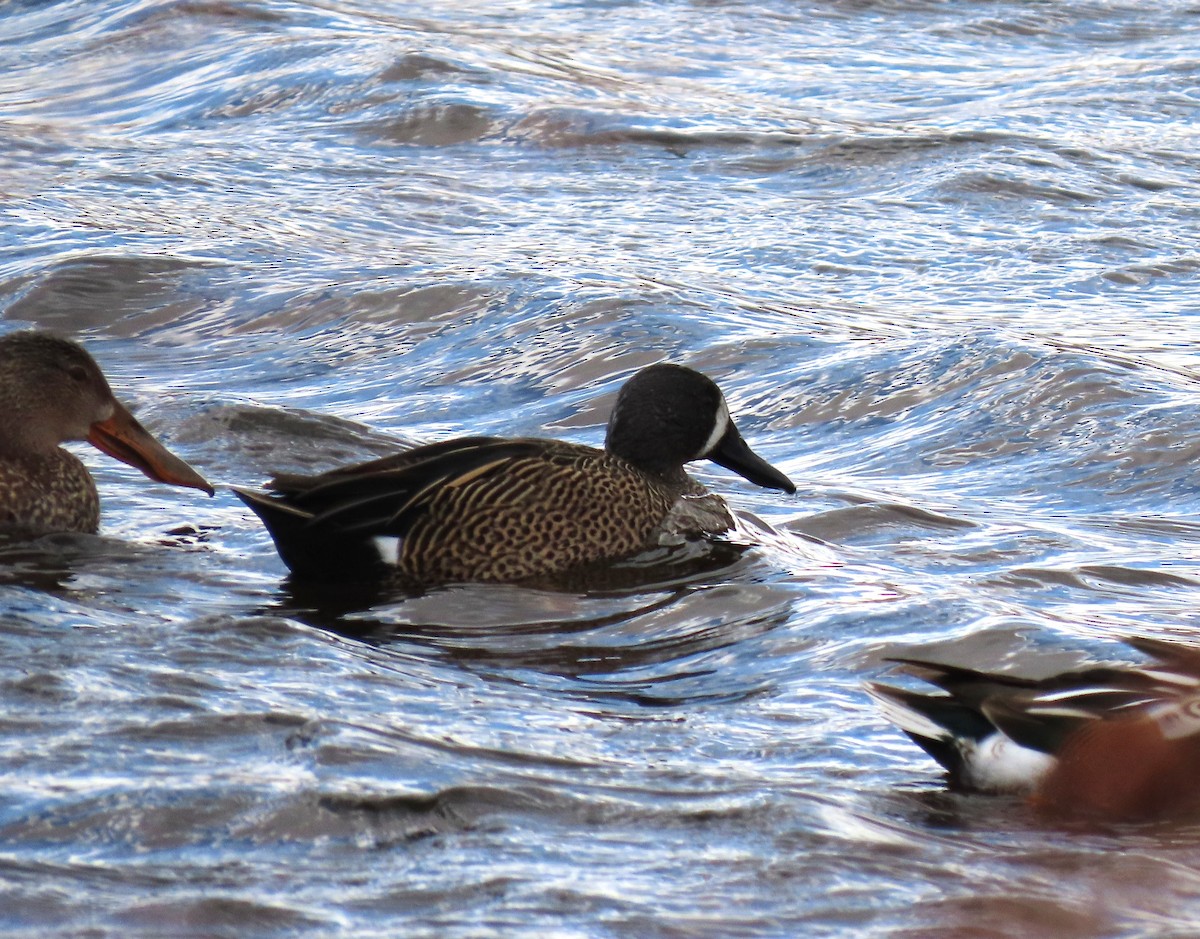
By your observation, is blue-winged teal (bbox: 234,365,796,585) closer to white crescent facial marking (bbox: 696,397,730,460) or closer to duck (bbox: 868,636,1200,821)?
white crescent facial marking (bbox: 696,397,730,460)

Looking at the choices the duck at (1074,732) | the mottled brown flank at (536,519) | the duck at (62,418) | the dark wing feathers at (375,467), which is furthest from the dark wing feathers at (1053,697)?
the duck at (62,418)

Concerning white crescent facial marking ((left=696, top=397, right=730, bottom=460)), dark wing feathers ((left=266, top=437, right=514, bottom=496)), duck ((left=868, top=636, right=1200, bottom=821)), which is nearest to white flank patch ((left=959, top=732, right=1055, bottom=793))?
duck ((left=868, top=636, right=1200, bottom=821))

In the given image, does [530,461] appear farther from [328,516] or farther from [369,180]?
[369,180]

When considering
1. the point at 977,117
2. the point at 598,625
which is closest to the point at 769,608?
the point at 598,625

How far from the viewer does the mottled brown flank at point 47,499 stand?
6598 mm

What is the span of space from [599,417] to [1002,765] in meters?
4.42

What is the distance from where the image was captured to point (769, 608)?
601 cm

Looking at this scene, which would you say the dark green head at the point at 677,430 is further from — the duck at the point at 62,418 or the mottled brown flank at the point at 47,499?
the mottled brown flank at the point at 47,499

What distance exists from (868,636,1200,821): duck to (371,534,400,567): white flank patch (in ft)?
7.57

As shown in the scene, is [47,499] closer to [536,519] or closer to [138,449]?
[138,449]

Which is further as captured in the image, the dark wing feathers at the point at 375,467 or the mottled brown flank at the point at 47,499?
the mottled brown flank at the point at 47,499

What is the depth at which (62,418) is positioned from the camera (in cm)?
691

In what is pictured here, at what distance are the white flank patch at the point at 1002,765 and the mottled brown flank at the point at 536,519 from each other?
2382 millimetres

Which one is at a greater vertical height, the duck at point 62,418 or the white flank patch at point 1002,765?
the duck at point 62,418
